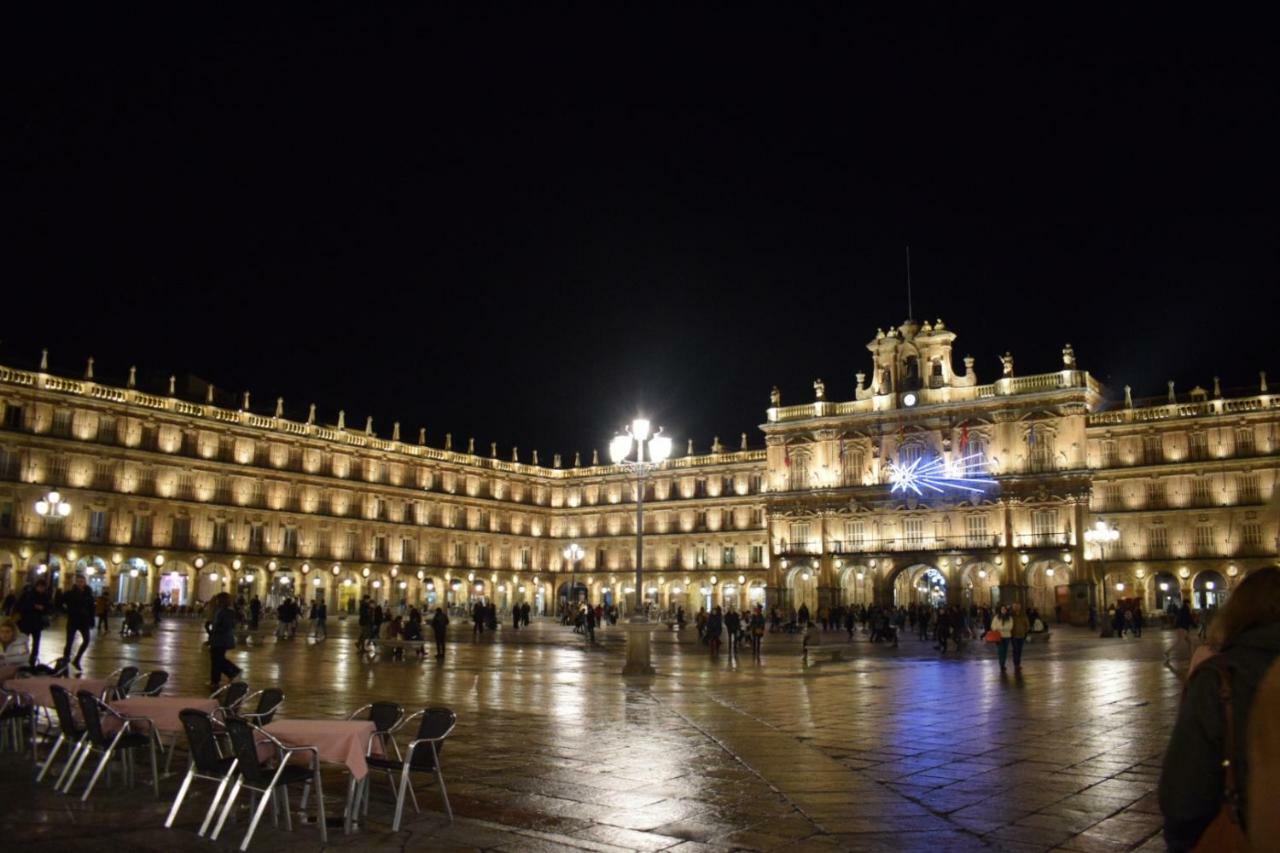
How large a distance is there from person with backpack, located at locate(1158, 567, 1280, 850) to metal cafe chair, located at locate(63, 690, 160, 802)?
7.05 m

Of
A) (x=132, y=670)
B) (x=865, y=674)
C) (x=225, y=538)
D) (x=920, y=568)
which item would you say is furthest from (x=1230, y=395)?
(x=132, y=670)

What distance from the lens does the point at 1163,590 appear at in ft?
180

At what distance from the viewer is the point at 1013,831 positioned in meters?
6.89

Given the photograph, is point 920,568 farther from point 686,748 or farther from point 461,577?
point 686,748

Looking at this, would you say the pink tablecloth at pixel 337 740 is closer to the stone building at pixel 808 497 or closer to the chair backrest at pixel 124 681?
the chair backrest at pixel 124 681

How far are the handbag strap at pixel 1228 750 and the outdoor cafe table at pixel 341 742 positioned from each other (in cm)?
512

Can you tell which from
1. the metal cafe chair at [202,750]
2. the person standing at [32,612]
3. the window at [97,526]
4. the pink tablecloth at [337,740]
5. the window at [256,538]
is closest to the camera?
the pink tablecloth at [337,740]

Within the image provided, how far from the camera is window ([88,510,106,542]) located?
52.6 meters

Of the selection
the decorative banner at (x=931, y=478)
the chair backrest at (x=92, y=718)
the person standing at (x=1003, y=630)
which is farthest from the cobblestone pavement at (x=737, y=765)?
the decorative banner at (x=931, y=478)

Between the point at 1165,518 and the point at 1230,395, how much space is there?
8.16m

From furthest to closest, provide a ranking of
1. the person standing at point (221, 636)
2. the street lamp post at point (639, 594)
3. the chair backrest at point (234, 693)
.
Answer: the street lamp post at point (639, 594) < the person standing at point (221, 636) < the chair backrest at point (234, 693)

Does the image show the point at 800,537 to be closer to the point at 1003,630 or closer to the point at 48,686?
the point at 1003,630

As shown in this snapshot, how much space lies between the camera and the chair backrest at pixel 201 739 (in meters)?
6.81

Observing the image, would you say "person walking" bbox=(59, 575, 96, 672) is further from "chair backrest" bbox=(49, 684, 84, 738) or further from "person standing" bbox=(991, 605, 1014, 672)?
"person standing" bbox=(991, 605, 1014, 672)
